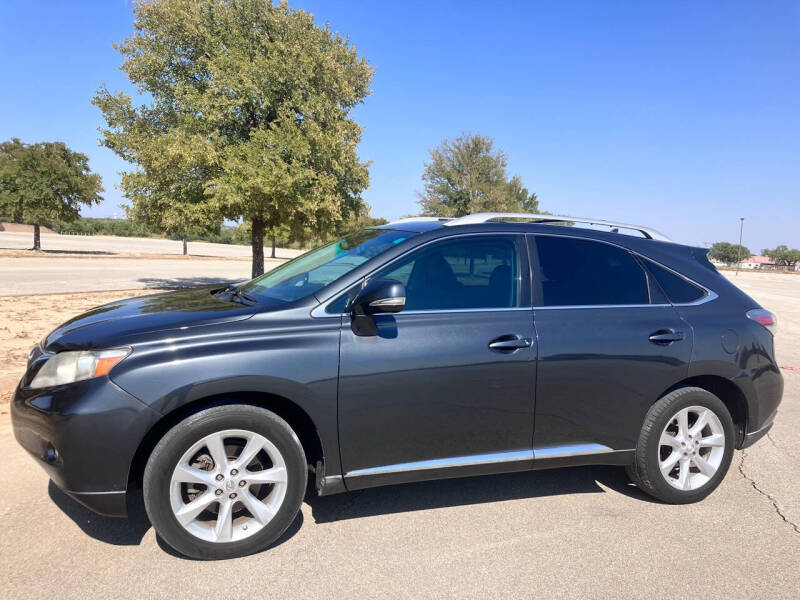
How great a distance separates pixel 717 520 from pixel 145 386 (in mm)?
3430

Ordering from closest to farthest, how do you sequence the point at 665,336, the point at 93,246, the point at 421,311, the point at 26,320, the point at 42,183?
the point at 421,311, the point at 665,336, the point at 26,320, the point at 42,183, the point at 93,246

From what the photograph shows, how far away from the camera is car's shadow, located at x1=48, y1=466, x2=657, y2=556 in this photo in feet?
10.2

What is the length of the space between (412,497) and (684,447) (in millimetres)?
1815

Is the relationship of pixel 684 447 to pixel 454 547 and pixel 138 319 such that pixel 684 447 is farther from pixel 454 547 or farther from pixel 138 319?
pixel 138 319

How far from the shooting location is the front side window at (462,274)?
3.22 metres

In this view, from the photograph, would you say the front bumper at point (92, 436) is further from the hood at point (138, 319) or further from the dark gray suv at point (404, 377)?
the hood at point (138, 319)

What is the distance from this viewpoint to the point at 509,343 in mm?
3172

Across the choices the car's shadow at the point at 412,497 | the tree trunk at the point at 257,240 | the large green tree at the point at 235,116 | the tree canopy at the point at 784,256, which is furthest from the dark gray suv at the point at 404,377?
the tree canopy at the point at 784,256

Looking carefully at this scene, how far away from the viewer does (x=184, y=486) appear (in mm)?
2756

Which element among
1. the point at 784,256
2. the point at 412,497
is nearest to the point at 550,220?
the point at 412,497

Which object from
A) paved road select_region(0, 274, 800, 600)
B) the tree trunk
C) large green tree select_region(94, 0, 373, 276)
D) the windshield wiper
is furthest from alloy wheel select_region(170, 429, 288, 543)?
the tree trunk

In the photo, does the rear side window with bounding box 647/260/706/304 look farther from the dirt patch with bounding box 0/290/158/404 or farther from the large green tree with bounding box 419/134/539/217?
the large green tree with bounding box 419/134/539/217

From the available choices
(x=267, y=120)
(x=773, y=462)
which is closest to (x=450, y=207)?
(x=267, y=120)

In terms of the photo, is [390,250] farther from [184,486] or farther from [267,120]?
[267,120]
